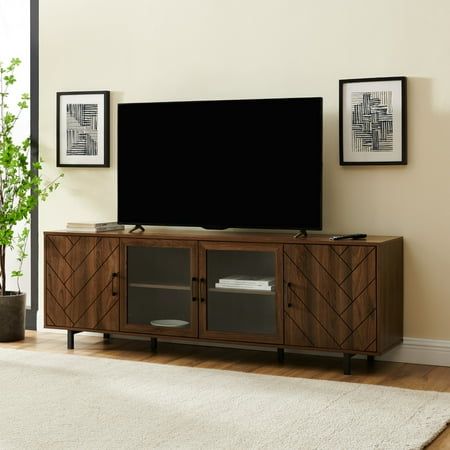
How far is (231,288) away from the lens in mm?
4684

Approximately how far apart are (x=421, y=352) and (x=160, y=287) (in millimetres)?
1474

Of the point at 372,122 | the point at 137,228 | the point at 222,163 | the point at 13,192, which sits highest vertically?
the point at 372,122

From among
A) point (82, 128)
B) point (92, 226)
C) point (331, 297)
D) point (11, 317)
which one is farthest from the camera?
point (82, 128)

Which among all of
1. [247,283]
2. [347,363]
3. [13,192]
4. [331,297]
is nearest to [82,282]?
[13,192]

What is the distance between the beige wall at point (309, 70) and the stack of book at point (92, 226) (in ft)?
0.94

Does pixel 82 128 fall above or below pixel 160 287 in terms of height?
above

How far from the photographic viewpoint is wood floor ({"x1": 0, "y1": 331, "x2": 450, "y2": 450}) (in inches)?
172

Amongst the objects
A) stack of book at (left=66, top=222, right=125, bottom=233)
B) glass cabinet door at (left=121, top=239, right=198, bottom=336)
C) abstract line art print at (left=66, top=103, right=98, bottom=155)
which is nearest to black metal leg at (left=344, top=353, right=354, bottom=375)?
glass cabinet door at (left=121, top=239, right=198, bottom=336)

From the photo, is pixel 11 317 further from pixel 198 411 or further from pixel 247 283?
pixel 198 411

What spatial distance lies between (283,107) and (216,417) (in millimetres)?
1840

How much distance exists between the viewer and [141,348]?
517 centimetres

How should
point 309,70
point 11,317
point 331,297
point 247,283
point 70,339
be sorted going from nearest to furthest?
point 331,297 < point 247,283 < point 309,70 < point 70,339 < point 11,317

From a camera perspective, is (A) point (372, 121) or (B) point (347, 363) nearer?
(B) point (347, 363)

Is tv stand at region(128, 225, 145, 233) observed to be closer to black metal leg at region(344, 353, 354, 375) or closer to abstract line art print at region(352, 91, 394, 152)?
abstract line art print at region(352, 91, 394, 152)
